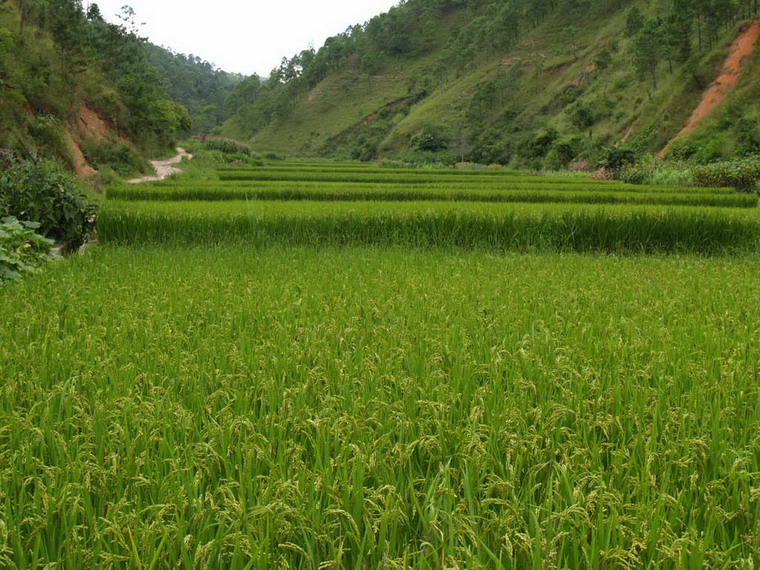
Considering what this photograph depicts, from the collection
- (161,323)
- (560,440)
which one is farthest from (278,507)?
(161,323)

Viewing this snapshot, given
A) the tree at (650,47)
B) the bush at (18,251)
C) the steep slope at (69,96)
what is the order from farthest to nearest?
the tree at (650,47) < the steep slope at (69,96) < the bush at (18,251)

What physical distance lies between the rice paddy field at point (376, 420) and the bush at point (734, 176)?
15401mm

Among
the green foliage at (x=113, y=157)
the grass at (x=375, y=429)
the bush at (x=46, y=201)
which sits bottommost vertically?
the grass at (x=375, y=429)

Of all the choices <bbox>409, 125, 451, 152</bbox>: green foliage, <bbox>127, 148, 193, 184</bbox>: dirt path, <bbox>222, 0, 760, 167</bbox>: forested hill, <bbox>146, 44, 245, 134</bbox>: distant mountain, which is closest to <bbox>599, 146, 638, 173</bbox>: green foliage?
<bbox>222, 0, 760, 167</bbox>: forested hill

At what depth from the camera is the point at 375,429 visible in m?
1.82

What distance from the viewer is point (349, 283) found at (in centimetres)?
467

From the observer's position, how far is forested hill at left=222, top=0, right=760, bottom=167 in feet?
104

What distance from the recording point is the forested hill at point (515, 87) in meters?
31.7

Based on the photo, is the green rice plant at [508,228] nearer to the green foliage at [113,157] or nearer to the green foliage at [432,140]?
the green foliage at [113,157]

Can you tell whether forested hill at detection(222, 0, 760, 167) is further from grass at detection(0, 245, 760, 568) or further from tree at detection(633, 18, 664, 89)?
grass at detection(0, 245, 760, 568)

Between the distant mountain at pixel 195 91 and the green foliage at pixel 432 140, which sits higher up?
the distant mountain at pixel 195 91

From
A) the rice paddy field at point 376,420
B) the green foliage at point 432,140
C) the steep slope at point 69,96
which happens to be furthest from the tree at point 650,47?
the rice paddy field at point 376,420

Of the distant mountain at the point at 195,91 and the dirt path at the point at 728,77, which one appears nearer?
the dirt path at the point at 728,77

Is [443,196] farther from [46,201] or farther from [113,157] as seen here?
[113,157]
